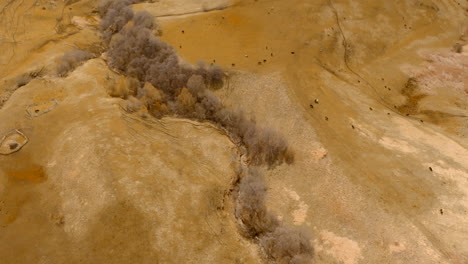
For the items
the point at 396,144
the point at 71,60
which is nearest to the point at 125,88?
the point at 71,60

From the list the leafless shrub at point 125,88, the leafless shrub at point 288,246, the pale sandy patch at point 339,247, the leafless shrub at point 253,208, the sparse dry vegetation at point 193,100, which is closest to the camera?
the leafless shrub at point 288,246

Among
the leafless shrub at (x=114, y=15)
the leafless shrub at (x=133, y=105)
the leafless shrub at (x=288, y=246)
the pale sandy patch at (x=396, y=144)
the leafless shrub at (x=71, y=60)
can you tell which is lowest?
the leafless shrub at (x=288, y=246)

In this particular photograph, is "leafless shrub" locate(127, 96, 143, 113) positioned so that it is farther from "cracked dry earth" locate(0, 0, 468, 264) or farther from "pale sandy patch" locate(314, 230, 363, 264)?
"pale sandy patch" locate(314, 230, 363, 264)

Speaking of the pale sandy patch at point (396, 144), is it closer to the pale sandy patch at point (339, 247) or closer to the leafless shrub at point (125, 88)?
the pale sandy patch at point (339, 247)

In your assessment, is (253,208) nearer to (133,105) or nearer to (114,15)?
(133,105)

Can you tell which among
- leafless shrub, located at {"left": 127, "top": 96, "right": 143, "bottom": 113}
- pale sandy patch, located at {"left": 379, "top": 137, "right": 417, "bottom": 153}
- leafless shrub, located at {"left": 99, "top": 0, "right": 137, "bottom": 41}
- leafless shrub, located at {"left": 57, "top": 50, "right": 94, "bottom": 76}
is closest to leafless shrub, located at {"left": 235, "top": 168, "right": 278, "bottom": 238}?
pale sandy patch, located at {"left": 379, "top": 137, "right": 417, "bottom": 153}

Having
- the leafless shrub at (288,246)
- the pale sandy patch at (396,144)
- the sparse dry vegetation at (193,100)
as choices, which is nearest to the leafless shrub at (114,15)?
the sparse dry vegetation at (193,100)

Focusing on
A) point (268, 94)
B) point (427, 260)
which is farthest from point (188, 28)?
point (427, 260)

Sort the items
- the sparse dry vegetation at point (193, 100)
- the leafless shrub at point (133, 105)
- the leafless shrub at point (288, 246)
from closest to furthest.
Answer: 1. the leafless shrub at point (288, 246)
2. the sparse dry vegetation at point (193, 100)
3. the leafless shrub at point (133, 105)
